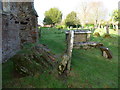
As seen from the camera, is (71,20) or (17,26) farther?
(71,20)

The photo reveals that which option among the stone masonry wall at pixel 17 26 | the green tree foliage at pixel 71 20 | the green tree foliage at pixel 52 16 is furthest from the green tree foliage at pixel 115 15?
the stone masonry wall at pixel 17 26

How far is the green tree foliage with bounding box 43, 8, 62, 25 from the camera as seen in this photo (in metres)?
44.5

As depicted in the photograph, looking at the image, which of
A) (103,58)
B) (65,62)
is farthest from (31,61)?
(103,58)

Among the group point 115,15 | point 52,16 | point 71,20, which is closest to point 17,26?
point 115,15

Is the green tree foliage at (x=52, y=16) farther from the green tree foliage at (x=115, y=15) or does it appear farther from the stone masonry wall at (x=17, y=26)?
the stone masonry wall at (x=17, y=26)

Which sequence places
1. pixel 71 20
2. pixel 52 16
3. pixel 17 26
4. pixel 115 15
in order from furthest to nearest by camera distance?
pixel 52 16 < pixel 71 20 < pixel 115 15 < pixel 17 26

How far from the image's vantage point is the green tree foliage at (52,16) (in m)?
44.5

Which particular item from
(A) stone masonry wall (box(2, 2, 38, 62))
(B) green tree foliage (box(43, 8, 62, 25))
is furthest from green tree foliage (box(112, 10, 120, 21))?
(A) stone masonry wall (box(2, 2, 38, 62))

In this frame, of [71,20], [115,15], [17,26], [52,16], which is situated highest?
[52,16]

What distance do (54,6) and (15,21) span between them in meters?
45.7

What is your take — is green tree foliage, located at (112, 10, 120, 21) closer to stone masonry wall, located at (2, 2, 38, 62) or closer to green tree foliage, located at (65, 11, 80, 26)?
green tree foliage, located at (65, 11, 80, 26)

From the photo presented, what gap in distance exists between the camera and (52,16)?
149ft

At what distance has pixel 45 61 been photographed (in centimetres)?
543

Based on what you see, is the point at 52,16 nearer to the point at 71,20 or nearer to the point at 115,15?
the point at 71,20
